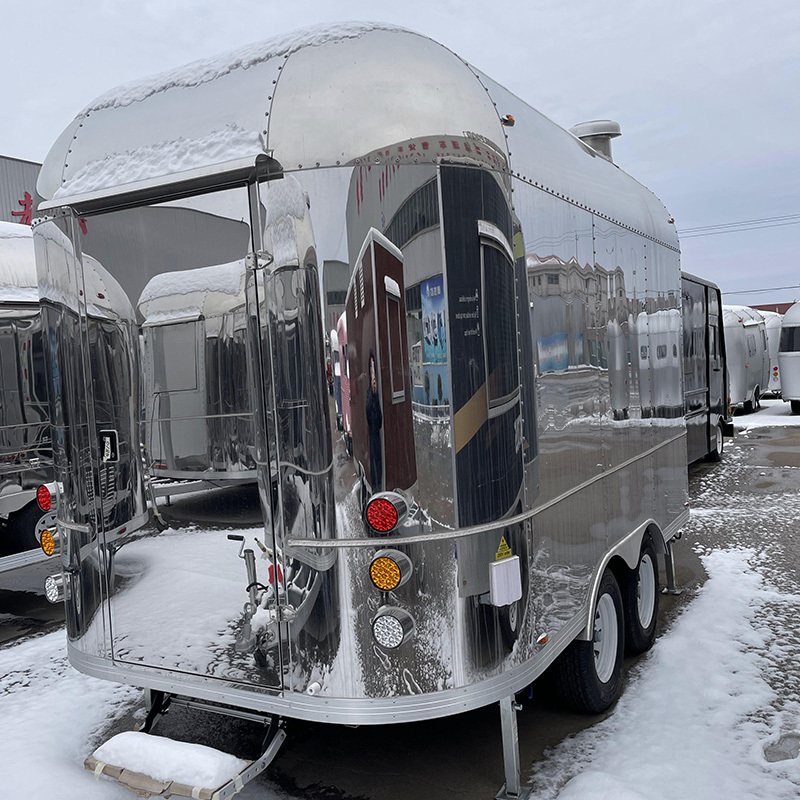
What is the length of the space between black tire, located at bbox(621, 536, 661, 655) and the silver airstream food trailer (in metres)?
1.41

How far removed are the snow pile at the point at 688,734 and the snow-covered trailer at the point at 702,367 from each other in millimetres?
5059

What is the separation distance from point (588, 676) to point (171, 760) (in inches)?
81.4

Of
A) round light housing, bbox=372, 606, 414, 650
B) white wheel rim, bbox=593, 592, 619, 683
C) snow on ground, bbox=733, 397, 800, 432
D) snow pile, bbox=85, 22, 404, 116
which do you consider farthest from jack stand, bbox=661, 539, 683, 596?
snow on ground, bbox=733, 397, 800, 432

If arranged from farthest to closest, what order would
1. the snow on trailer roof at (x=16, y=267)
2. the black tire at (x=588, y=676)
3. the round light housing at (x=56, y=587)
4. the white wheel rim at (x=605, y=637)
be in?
the snow on trailer roof at (x=16, y=267)
the white wheel rim at (x=605, y=637)
the black tire at (x=588, y=676)
the round light housing at (x=56, y=587)

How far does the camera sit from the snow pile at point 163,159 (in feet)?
10.0

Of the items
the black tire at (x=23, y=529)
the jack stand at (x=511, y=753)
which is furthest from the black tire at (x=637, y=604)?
the black tire at (x=23, y=529)

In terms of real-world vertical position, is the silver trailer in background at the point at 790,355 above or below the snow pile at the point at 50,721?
above

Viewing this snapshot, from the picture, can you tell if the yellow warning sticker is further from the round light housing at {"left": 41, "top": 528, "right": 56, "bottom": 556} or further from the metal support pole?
the metal support pole

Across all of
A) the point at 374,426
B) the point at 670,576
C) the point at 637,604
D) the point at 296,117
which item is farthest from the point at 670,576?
the point at 296,117

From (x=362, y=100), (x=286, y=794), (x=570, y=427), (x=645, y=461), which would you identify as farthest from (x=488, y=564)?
(x=645, y=461)

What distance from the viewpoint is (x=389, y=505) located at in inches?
118

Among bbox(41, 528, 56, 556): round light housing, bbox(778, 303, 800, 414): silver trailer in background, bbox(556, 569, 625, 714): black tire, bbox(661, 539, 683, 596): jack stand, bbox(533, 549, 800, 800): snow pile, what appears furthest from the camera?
bbox(778, 303, 800, 414): silver trailer in background

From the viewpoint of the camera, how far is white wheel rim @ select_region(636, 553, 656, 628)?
5227 mm

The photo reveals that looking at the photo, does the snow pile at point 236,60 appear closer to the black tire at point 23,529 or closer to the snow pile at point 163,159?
the snow pile at point 163,159
